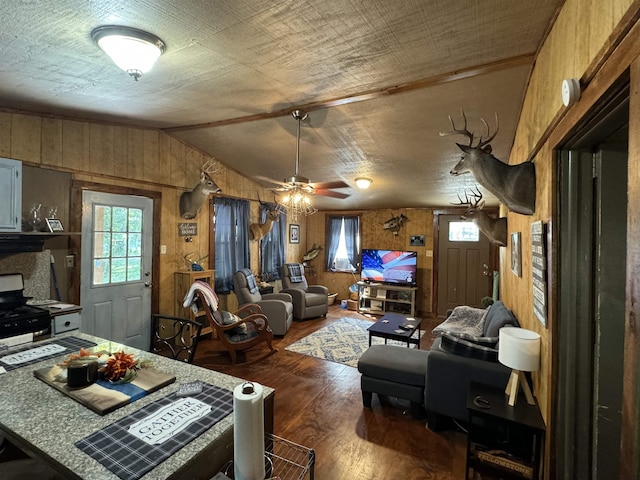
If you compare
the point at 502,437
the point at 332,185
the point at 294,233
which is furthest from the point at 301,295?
the point at 502,437

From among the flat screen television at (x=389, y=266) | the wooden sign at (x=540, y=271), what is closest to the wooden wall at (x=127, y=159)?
the flat screen television at (x=389, y=266)

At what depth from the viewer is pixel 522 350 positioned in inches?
69.5

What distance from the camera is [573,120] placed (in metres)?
1.22

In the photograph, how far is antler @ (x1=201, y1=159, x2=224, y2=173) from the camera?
181 inches

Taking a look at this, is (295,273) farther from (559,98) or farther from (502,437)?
(559,98)

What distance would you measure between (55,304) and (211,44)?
2705mm

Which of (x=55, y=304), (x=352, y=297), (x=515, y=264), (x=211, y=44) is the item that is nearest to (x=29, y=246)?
(x=55, y=304)

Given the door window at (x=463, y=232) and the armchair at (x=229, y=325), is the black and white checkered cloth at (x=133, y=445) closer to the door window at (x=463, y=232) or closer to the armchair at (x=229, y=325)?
the armchair at (x=229, y=325)

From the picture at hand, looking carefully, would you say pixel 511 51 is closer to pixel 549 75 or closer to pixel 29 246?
pixel 549 75

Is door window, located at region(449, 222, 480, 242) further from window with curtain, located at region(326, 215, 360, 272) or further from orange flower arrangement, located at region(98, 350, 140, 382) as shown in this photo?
orange flower arrangement, located at region(98, 350, 140, 382)

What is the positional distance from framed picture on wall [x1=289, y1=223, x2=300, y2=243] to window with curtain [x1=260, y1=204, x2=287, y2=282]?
0.31 meters

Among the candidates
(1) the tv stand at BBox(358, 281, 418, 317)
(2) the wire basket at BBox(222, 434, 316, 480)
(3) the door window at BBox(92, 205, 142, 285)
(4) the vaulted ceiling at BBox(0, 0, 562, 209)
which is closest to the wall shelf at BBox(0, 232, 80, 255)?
(3) the door window at BBox(92, 205, 142, 285)

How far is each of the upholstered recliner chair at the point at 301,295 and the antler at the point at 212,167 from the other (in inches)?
88.7

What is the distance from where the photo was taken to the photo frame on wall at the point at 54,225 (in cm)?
295
